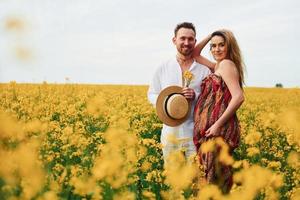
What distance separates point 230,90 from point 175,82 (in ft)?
2.47

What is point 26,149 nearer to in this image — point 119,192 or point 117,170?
point 117,170

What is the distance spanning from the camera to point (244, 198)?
7.58ft

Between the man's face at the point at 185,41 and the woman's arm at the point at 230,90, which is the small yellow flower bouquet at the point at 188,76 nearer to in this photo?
the man's face at the point at 185,41

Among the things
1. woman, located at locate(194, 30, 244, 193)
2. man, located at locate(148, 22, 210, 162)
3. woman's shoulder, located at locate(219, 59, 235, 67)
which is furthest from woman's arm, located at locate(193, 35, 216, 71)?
woman's shoulder, located at locate(219, 59, 235, 67)

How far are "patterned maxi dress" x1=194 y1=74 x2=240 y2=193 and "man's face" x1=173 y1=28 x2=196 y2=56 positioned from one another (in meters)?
0.42

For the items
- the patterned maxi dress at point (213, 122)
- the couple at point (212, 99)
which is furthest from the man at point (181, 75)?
the patterned maxi dress at point (213, 122)

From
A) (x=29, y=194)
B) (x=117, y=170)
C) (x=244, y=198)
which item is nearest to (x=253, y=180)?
(x=244, y=198)

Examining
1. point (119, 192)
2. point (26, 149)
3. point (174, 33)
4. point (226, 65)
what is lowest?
point (119, 192)

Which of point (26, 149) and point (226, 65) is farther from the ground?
point (226, 65)

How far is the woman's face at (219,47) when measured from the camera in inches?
160

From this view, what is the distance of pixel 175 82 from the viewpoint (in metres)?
4.65

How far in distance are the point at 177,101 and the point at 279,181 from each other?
1686 mm

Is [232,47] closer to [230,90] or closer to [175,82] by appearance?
[230,90]

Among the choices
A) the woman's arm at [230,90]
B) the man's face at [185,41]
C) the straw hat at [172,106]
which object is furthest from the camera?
the man's face at [185,41]
